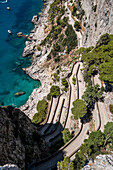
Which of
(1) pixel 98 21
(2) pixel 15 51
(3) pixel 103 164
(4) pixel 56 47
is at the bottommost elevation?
(3) pixel 103 164

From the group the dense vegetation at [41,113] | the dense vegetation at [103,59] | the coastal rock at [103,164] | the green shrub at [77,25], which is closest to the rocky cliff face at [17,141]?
the coastal rock at [103,164]

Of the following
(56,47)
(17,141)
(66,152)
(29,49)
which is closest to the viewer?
(17,141)

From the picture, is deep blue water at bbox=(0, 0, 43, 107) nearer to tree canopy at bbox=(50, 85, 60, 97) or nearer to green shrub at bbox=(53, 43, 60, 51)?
green shrub at bbox=(53, 43, 60, 51)

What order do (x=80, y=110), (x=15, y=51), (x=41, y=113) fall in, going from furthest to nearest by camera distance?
1. (x=15, y=51)
2. (x=41, y=113)
3. (x=80, y=110)

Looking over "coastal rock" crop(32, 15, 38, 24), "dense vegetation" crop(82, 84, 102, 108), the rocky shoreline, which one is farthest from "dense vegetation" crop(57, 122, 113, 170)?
"coastal rock" crop(32, 15, 38, 24)

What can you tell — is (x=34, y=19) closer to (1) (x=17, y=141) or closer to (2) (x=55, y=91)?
(2) (x=55, y=91)

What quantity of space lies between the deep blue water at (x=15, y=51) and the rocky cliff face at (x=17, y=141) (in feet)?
108

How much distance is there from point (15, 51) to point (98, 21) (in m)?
50.1

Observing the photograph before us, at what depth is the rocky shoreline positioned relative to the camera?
179ft

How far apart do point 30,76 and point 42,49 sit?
18369mm

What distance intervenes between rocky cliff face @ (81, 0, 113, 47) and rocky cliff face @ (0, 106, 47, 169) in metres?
38.4

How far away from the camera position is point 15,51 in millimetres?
76750

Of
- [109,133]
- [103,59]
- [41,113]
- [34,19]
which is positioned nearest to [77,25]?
[103,59]

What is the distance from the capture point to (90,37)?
52.1 metres
